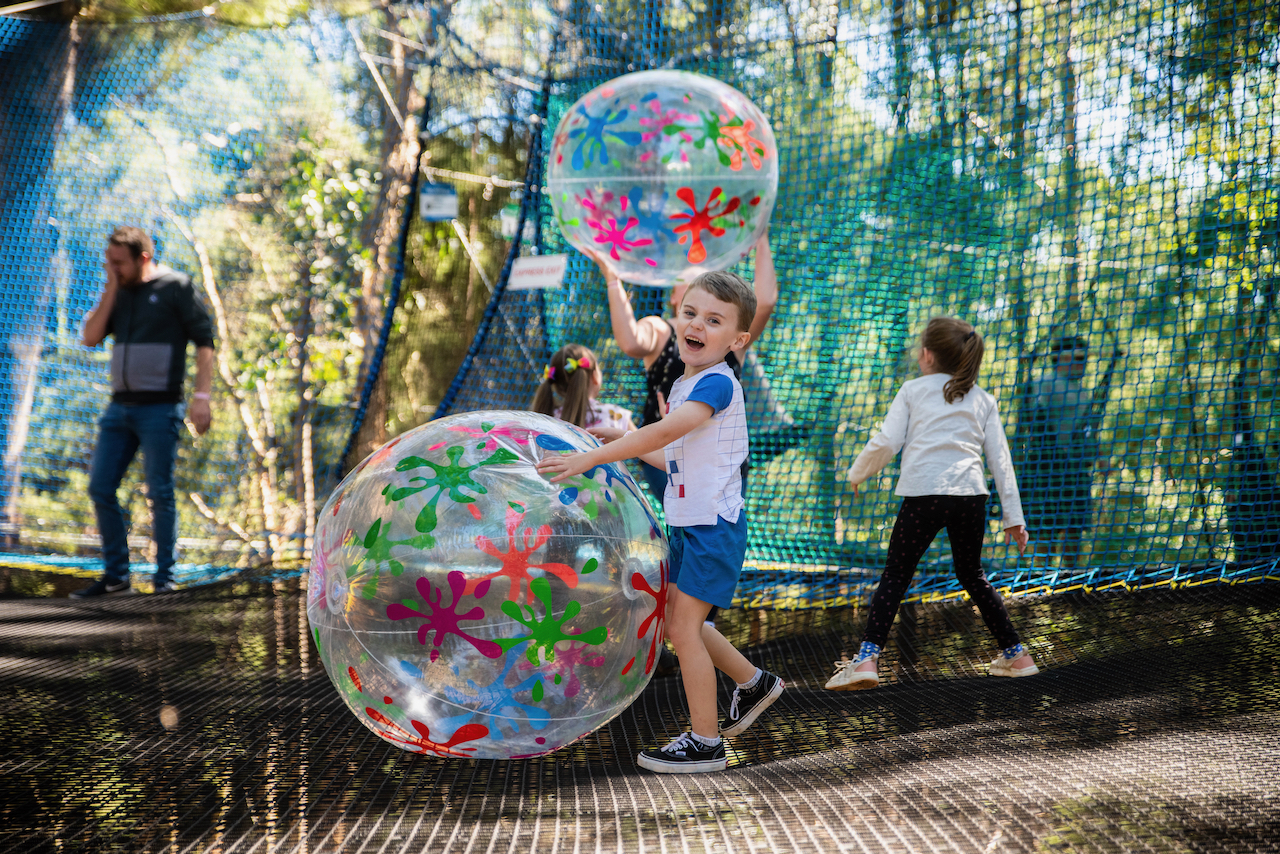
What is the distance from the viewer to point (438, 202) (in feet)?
21.9

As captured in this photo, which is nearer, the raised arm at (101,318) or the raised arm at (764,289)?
the raised arm at (764,289)

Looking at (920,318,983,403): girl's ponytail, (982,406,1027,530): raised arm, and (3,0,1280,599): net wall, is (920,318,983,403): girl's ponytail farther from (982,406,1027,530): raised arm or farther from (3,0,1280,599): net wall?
(3,0,1280,599): net wall

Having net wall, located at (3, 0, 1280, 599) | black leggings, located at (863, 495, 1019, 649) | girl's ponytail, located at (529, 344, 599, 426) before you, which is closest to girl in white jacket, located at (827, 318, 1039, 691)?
black leggings, located at (863, 495, 1019, 649)

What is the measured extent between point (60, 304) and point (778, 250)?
496 cm

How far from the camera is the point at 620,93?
3090 millimetres

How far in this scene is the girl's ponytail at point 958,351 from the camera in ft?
11.9

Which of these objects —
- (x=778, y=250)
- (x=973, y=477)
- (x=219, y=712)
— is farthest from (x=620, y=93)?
(x=778, y=250)

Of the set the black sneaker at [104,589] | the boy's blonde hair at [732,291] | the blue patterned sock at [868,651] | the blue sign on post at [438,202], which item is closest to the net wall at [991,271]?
the blue sign on post at [438,202]

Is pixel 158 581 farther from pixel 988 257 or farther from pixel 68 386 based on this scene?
pixel 988 257

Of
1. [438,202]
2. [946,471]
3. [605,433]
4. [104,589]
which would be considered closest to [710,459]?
[605,433]

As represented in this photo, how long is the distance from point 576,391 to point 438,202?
3.30m

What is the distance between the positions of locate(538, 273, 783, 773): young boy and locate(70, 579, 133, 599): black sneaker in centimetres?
376

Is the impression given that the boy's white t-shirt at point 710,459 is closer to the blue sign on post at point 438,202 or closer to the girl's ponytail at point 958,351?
the girl's ponytail at point 958,351

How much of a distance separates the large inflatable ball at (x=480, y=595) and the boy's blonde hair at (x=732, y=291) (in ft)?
2.30
